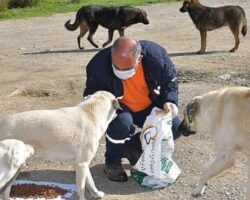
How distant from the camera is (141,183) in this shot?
18.0 feet

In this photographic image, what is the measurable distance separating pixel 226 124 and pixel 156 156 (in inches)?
32.2

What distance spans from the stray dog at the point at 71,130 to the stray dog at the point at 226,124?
875 mm

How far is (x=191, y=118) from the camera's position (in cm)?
540

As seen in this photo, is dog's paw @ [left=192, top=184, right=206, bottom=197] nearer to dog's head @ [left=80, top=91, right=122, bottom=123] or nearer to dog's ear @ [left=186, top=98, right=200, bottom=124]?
dog's ear @ [left=186, top=98, right=200, bottom=124]

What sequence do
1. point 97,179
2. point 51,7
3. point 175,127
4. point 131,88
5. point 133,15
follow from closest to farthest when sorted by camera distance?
1. point 97,179
2. point 131,88
3. point 175,127
4. point 133,15
5. point 51,7

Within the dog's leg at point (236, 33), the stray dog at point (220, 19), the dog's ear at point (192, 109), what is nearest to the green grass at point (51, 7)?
the stray dog at point (220, 19)

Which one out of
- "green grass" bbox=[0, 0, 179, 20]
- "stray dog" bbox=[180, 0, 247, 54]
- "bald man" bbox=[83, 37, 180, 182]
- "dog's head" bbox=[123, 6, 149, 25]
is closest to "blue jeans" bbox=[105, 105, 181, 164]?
"bald man" bbox=[83, 37, 180, 182]

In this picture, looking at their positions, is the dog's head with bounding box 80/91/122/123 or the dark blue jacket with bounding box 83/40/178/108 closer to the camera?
the dog's head with bounding box 80/91/122/123

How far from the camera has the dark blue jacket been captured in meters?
5.74

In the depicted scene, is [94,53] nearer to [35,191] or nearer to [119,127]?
[119,127]

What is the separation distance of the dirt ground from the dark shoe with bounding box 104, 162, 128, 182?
0.08 m

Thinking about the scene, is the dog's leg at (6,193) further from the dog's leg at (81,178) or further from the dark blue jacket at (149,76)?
the dark blue jacket at (149,76)

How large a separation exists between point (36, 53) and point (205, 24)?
372 centimetres

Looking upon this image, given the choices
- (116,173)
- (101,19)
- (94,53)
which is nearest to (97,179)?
(116,173)
